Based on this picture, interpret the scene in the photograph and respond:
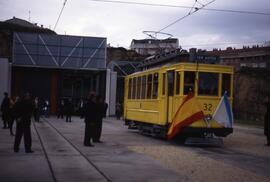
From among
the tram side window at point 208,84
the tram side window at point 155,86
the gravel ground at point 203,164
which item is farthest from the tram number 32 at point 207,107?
the tram side window at point 155,86

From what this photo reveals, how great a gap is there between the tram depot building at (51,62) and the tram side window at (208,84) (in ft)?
131

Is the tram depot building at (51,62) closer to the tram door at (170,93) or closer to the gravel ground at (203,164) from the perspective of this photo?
the tram door at (170,93)

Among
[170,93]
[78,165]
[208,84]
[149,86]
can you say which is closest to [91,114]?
[170,93]

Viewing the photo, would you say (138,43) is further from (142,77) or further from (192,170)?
(192,170)

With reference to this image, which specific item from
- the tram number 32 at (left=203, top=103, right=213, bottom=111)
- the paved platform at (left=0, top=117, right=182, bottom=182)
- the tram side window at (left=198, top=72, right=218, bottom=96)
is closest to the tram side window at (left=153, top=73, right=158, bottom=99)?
the tram side window at (left=198, top=72, right=218, bottom=96)

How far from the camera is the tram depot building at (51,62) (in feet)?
197

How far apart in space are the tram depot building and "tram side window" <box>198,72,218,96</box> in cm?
3994

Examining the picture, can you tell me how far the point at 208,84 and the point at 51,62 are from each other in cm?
4090

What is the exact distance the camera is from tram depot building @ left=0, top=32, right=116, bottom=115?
59.9 metres

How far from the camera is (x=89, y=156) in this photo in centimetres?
1597

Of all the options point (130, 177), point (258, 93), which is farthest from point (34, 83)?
point (130, 177)

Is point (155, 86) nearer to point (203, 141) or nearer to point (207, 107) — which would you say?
point (207, 107)

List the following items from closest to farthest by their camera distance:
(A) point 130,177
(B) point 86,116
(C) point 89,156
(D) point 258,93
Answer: (A) point 130,177 < (C) point 89,156 < (B) point 86,116 < (D) point 258,93

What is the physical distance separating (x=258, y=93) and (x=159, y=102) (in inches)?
1797
